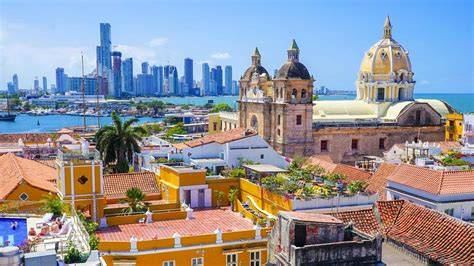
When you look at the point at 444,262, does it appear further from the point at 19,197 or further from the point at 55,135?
the point at 55,135

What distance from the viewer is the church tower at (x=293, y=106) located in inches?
1779

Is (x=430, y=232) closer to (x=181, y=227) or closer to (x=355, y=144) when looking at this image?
(x=181, y=227)

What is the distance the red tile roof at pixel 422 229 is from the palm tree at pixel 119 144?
20.2 meters

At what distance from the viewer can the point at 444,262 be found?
40.6 ft

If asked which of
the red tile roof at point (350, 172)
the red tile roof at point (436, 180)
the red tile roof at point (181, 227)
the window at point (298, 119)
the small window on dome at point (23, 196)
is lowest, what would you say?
the red tile roof at point (181, 227)

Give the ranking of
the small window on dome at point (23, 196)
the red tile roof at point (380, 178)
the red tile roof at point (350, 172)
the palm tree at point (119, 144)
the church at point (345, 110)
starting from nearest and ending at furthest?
the small window on dome at point (23, 196)
the red tile roof at point (380, 178)
the red tile roof at point (350, 172)
the palm tree at point (119, 144)
the church at point (345, 110)

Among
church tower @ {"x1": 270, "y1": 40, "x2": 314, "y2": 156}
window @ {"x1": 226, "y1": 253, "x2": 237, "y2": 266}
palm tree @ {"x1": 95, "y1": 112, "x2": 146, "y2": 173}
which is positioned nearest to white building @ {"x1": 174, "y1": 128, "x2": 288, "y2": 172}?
palm tree @ {"x1": 95, "y1": 112, "x2": 146, "y2": 173}

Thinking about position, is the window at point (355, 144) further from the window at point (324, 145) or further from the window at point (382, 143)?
the window at point (324, 145)

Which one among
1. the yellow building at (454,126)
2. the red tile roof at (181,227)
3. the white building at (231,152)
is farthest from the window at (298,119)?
the red tile roof at (181,227)

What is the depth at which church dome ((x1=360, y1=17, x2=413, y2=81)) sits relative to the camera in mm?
53656

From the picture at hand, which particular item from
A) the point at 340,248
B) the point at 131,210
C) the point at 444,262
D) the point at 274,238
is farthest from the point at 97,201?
the point at 444,262

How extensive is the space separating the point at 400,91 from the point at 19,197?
1619 inches

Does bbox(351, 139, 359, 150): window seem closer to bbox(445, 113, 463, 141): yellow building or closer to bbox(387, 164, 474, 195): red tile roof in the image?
bbox(445, 113, 463, 141): yellow building

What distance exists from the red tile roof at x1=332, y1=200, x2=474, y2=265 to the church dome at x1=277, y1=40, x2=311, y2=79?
29768 mm
